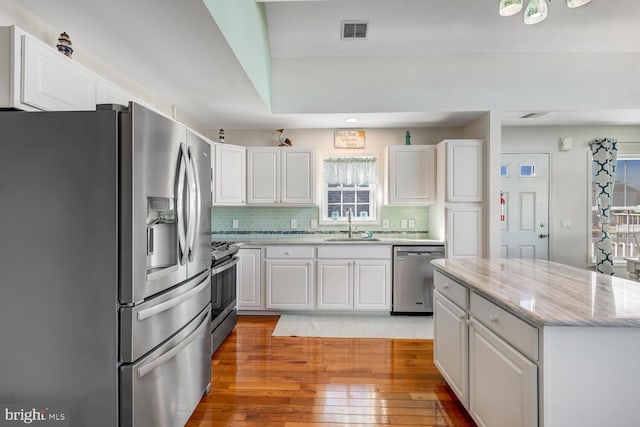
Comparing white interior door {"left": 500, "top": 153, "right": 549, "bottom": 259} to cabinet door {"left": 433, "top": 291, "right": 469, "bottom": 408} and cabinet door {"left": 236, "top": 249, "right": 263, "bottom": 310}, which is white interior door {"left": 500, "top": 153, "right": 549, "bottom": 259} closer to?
cabinet door {"left": 433, "top": 291, "right": 469, "bottom": 408}

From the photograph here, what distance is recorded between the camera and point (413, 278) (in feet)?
12.9

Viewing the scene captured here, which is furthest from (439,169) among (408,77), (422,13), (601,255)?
(601,255)

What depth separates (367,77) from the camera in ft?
12.5

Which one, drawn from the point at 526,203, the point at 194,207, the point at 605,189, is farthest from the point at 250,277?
the point at 605,189

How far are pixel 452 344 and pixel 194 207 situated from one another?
5.85 feet

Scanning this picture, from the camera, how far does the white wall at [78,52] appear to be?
1831mm

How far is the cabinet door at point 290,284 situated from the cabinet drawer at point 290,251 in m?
0.07

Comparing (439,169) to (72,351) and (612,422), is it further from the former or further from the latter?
(72,351)

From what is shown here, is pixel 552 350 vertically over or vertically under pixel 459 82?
under

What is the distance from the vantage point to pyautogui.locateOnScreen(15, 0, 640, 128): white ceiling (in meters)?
2.36

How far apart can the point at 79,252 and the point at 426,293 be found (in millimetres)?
3481

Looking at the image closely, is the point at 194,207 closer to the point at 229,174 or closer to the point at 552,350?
the point at 552,350

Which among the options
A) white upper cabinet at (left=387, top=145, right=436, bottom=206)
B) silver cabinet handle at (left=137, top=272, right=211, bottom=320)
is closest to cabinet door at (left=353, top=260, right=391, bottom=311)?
white upper cabinet at (left=387, top=145, right=436, bottom=206)

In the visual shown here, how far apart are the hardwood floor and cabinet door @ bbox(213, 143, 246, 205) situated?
65.3 inches
